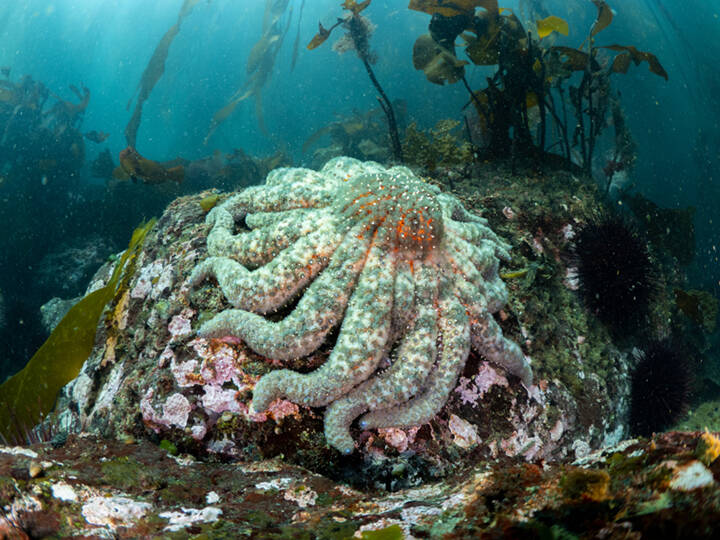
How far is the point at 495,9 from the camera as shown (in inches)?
275

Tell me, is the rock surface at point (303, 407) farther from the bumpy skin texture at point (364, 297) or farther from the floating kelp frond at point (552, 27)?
the floating kelp frond at point (552, 27)

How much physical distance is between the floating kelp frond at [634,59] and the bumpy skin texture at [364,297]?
627 centimetres

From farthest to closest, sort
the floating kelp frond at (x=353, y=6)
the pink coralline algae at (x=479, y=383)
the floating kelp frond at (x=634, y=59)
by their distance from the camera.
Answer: the floating kelp frond at (x=353, y=6), the floating kelp frond at (x=634, y=59), the pink coralline algae at (x=479, y=383)

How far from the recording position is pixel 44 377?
360 centimetres

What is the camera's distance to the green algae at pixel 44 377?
11.7ft

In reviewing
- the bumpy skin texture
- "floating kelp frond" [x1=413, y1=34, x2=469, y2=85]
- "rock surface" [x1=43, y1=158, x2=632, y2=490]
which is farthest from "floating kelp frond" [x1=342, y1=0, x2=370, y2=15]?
the bumpy skin texture

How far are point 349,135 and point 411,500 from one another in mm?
18587

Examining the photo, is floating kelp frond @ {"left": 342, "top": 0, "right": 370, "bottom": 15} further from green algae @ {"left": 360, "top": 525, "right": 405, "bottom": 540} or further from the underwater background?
green algae @ {"left": 360, "top": 525, "right": 405, "bottom": 540}

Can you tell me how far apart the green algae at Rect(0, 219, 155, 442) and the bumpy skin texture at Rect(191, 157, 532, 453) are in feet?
4.75

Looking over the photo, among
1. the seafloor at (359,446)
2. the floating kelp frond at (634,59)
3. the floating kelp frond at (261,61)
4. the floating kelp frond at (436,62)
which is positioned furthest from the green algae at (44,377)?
the floating kelp frond at (261,61)

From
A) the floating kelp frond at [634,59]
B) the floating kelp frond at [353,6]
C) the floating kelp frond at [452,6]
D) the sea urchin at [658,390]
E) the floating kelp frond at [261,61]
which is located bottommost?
the sea urchin at [658,390]

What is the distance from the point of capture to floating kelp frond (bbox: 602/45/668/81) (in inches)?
272

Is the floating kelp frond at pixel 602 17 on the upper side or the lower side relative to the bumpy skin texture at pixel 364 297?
upper

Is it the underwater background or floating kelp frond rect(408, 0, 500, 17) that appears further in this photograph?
the underwater background
